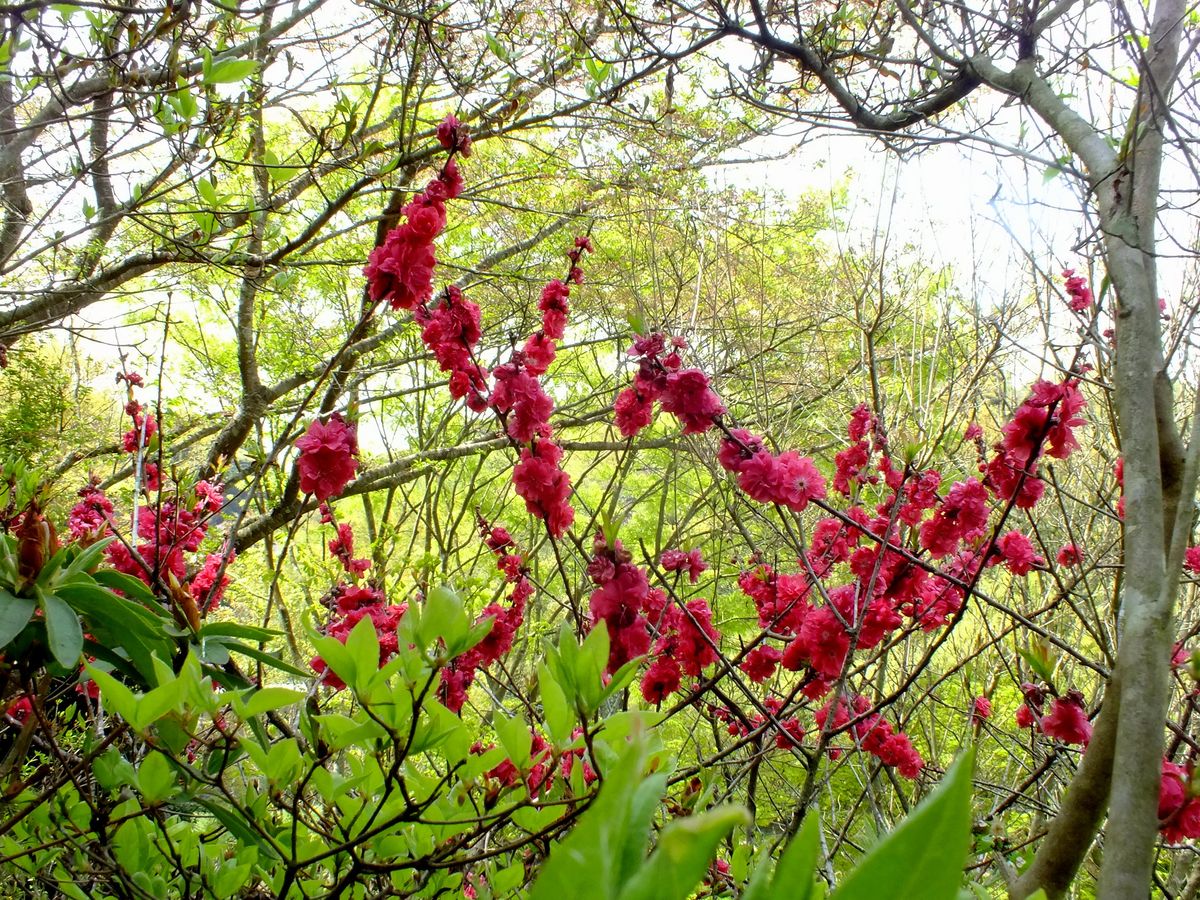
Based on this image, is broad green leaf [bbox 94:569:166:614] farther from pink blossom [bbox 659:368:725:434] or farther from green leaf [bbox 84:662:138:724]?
pink blossom [bbox 659:368:725:434]

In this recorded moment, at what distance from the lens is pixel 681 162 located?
5672mm

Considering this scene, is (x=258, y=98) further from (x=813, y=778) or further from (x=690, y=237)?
(x=690, y=237)

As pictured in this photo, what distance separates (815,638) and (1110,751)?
2.59 ft

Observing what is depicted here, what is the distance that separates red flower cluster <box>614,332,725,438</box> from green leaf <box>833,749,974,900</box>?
150 cm

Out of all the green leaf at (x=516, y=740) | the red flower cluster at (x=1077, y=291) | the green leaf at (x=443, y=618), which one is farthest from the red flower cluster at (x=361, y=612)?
the red flower cluster at (x=1077, y=291)

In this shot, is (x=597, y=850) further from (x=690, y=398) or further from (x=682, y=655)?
(x=682, y=655)

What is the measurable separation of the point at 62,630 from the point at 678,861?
1057mm

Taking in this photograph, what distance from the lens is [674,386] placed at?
1.75 m

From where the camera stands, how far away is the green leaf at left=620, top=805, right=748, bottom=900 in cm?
25

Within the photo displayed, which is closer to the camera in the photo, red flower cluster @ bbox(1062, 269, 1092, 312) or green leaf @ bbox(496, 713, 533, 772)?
green leaf @ bbox(496, 713, 533, 772)

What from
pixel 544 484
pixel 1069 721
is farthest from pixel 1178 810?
pixel 544 484

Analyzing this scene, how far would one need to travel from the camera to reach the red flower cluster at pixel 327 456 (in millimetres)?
1674

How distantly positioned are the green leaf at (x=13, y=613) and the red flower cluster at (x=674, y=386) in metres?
1.27

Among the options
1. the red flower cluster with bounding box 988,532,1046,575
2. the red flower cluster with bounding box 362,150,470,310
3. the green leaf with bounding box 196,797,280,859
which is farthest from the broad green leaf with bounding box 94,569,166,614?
the red flower cluster with bounding box 988,532,1046,575
